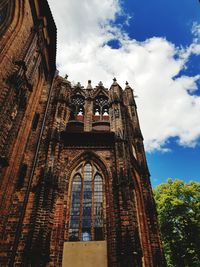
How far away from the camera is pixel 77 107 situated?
1548 centimetres

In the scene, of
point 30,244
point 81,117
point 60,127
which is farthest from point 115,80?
point 30,244

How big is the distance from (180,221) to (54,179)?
1129 cm

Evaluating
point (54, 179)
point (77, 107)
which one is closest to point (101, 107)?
point (77, 107)

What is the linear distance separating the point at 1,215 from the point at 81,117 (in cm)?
974

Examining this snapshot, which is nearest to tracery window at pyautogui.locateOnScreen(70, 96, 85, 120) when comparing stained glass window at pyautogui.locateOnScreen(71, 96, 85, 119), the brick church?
stained glass window at pyautogui.locateOnScreen(71, 96, 85, 119)

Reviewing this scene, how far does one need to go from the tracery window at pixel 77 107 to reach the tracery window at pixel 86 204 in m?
4.93

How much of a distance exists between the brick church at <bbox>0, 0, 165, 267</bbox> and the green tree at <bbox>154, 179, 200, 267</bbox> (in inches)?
255

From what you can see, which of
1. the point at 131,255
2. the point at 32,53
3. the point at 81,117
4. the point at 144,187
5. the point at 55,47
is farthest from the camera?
the point at 81,117

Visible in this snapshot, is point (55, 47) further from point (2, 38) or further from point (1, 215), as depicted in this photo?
point (1, 215)

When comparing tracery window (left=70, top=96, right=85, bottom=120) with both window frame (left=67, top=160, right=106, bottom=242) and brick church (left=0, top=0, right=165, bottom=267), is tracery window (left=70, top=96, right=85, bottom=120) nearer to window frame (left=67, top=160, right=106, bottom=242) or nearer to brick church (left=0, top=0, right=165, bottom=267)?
brick church (left=0, top=0, right=165, bottom=267)

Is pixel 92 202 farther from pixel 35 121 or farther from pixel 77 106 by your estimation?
pixel 77 106

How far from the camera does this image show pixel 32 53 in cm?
946

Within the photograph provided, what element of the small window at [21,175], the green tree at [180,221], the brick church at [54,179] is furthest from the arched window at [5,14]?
the green tree at [180,221]

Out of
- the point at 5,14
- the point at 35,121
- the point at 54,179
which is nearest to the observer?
the point at 5,14
